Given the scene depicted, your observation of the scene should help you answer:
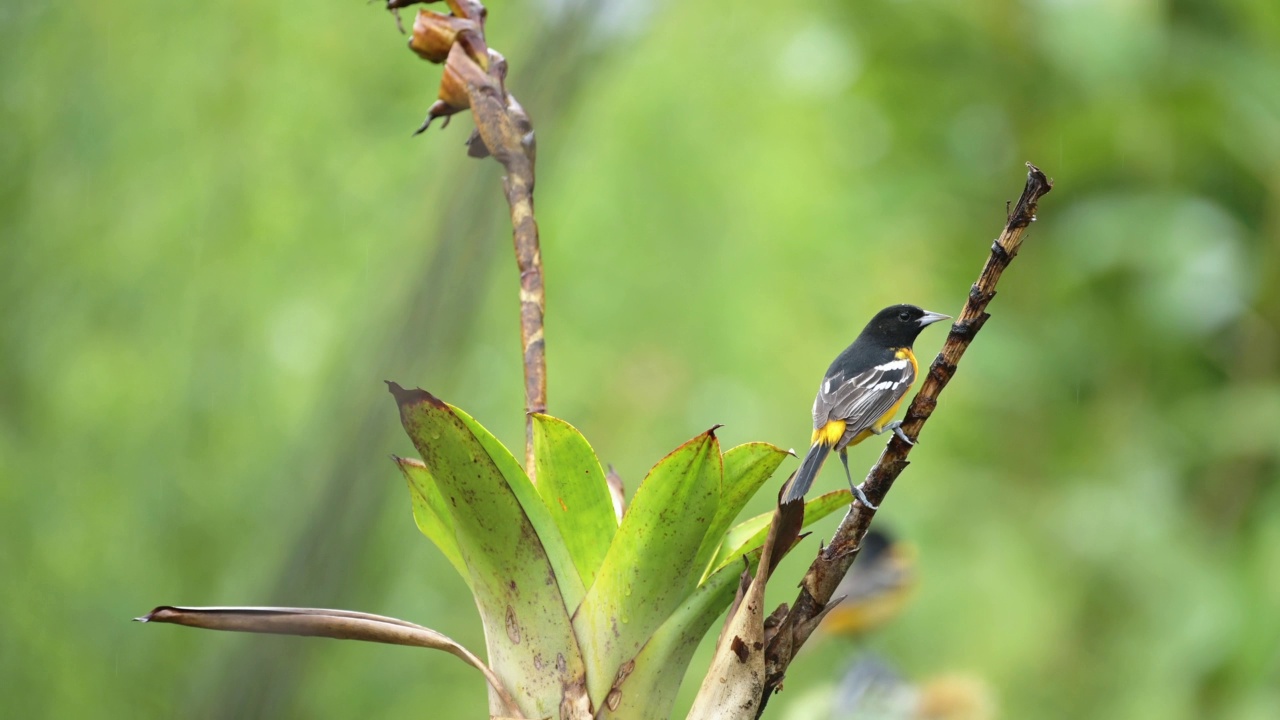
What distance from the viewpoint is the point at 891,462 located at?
1.16 ft

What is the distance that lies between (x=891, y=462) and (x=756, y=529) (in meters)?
0.12

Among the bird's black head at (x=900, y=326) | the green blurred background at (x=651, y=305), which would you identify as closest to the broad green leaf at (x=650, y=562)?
the green blurred background at (x=651, y=305)

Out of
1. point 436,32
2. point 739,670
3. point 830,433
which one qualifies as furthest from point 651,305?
point 739,670

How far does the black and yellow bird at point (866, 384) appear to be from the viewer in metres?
0.63

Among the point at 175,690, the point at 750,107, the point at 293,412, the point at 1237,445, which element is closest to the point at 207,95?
the point at 293,412

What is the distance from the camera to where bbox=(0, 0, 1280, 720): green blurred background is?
147cm

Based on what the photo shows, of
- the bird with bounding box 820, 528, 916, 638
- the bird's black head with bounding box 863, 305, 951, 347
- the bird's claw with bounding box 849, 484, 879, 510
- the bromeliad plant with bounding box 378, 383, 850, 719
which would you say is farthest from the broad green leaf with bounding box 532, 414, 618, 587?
the bird with bounding box 820, 528, 916, 638

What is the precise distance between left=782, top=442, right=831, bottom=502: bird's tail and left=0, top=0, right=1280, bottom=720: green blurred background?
0.58 feet

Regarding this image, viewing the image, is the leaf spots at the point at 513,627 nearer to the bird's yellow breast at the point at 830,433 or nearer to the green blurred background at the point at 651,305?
the green blurred background at the point at 651,305

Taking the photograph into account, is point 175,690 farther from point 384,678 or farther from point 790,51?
point 790,51

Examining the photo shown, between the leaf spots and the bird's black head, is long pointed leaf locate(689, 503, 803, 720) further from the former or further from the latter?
the bird's black head

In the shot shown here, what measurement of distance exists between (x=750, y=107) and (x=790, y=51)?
217mm

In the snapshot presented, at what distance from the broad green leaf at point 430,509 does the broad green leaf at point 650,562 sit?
0.06 meters

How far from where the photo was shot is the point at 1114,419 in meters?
3.07
